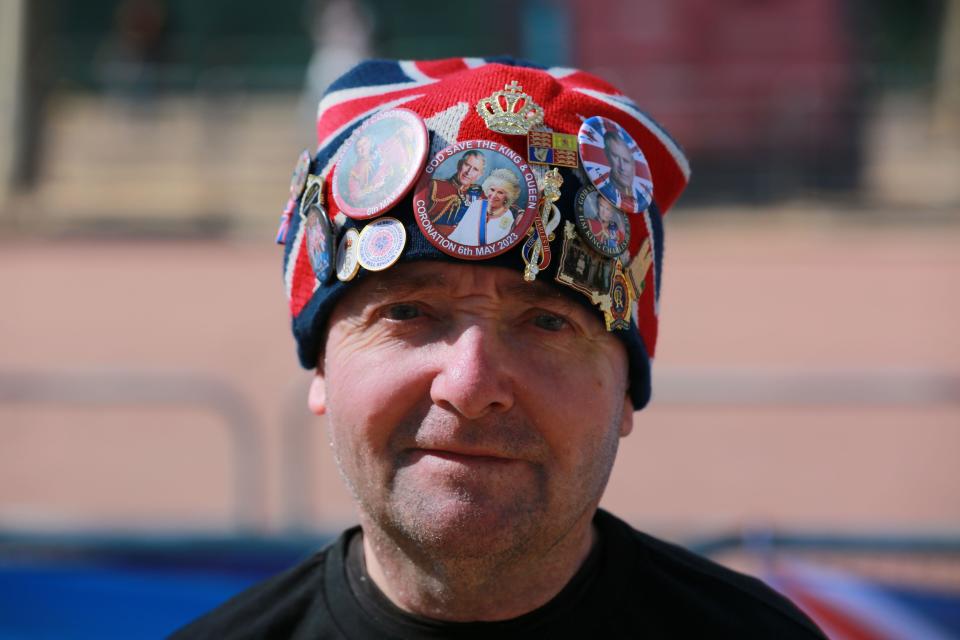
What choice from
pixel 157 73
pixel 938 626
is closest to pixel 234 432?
pixel 938 626

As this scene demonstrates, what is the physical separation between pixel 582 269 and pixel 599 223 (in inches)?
3.5

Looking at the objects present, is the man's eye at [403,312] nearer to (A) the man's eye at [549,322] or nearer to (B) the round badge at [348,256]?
(B) the round badge at [348,256]

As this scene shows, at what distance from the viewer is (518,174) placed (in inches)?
77.5

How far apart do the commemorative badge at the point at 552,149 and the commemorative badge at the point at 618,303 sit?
200 mm

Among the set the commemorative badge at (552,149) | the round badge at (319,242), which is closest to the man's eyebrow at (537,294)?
the commemorative badge at (552,149)

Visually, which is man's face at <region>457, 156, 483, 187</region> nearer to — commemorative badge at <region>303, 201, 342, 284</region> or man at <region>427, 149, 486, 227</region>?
man at <region>427, 149, 486, 227</region>

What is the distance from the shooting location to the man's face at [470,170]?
1962 millimetres

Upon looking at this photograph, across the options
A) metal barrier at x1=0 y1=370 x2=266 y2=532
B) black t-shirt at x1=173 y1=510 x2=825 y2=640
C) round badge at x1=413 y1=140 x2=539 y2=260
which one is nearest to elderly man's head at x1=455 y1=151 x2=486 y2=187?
round badge at x1=413 y1=140 x2=539 y2=260

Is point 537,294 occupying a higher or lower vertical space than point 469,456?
higher

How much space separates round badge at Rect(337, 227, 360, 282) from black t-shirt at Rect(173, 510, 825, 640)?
556mm

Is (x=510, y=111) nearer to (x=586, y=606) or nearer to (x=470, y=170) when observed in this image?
(x=470, y=170)

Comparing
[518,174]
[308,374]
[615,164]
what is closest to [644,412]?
[308,374]

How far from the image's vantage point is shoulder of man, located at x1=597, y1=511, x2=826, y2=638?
212cm

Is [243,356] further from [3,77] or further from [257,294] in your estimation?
[3,77]
